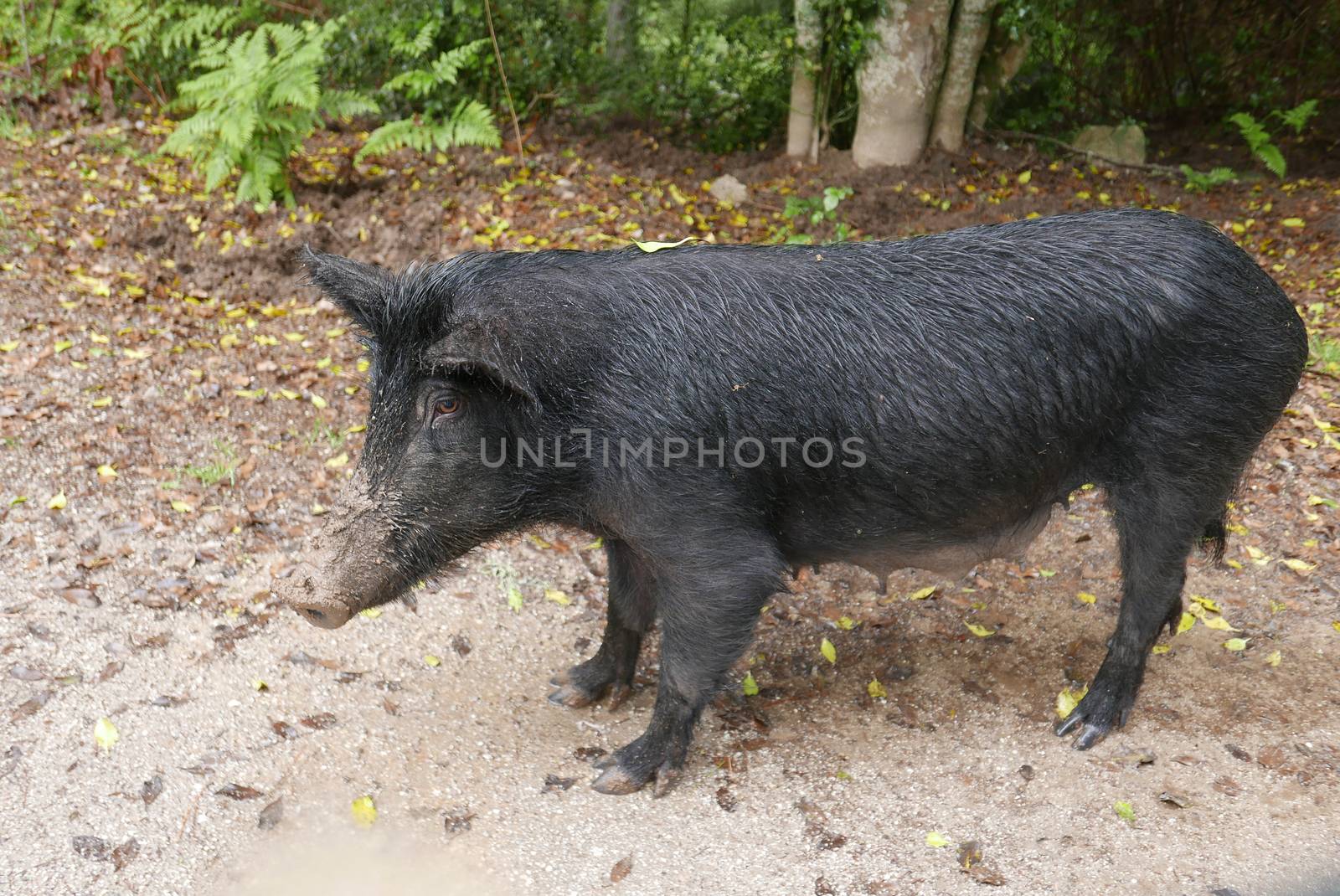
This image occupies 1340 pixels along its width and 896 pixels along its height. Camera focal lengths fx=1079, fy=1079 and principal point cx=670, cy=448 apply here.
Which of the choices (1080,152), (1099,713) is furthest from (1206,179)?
(1099,713)

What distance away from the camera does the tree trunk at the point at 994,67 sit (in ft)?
29.6

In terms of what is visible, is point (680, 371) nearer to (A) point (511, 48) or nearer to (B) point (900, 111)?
(B) point (900, 111)

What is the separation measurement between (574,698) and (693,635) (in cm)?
95

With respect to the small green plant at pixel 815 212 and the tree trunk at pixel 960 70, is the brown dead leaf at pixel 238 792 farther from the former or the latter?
the tree trunk at pixel 960 70

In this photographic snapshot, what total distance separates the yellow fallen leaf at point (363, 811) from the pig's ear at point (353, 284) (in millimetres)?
1582

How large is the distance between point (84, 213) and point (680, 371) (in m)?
6.34

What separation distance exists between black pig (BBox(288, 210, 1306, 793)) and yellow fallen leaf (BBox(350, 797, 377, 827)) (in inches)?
28.2

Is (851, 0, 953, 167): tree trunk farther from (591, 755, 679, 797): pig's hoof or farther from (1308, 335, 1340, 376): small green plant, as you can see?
(591, 755, 679, 797): pig's hoof

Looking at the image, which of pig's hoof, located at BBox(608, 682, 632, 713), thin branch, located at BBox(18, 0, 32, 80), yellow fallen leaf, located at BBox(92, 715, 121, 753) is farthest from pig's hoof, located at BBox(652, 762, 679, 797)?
thin branch, located at BBox(18, 0, 32, 80)

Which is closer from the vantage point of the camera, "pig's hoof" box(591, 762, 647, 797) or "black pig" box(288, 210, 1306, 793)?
"black pig" box(288, 210, 1306, 793)

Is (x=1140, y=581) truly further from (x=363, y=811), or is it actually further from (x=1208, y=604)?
(x=363, y=811)

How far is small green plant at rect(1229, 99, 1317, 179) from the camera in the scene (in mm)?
8859

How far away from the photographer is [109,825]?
11.4 ft

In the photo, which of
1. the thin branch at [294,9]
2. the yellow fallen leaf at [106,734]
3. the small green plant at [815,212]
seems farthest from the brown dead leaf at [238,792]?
the thin branch at [294,9]
